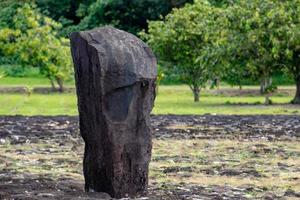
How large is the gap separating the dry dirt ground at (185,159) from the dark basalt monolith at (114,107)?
312 millimetres

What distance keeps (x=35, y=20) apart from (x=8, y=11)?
1141 cm

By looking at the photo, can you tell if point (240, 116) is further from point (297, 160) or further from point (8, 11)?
point (8, 11)

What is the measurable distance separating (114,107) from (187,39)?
28365 millimetres

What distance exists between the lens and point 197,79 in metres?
38.5

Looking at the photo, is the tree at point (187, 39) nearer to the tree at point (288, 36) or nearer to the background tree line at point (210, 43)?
the background tree line at point (210, 43)

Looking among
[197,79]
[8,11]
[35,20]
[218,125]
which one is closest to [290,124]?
[218,125]

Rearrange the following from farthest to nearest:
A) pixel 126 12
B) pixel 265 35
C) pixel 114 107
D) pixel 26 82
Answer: pixel 126 12 → pixel 26 82 → pixel 265 35 → pixel 114 107

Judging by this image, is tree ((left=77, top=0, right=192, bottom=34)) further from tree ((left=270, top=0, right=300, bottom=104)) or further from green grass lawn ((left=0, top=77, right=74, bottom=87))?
tree ((left=270, top=0, right=300, bottom=104))

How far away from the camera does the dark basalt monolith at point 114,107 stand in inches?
417

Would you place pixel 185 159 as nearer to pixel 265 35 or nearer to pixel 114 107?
pixel 114 107

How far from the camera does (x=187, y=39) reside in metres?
38.8

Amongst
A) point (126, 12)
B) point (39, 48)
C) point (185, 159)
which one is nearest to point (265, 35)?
point (39, 48)

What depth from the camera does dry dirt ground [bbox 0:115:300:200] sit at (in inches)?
439

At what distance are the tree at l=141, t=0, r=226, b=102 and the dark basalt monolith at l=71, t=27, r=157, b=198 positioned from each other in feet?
85.4
